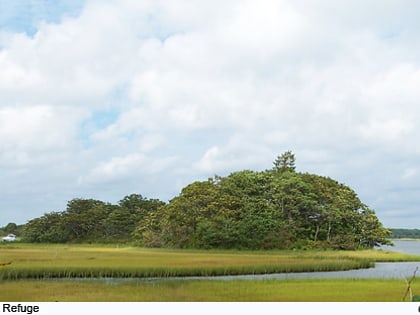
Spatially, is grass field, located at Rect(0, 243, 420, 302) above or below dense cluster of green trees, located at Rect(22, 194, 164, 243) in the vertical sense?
below

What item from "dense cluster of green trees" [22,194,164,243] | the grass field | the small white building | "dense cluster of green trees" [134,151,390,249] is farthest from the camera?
the small white building

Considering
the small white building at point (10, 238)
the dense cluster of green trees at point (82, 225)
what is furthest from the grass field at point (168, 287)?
the small white building at point (10, 238)

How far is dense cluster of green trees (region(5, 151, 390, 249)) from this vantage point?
4462 centimetres

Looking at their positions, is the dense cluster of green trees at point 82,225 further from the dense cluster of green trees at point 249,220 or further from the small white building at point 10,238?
the small white building at point 10,238

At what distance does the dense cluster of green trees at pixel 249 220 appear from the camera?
4462 cm

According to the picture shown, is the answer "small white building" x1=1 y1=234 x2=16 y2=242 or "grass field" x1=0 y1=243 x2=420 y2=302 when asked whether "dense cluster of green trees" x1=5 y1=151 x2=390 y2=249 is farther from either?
"grass field" x1=0 y1=243 x2=420 y2=302

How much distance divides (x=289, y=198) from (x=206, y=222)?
7.80m

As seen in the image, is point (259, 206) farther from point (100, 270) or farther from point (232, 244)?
point (100, 270)

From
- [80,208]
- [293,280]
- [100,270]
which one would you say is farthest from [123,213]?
[293,280]

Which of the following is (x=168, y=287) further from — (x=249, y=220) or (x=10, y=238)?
(x=10, y=238)

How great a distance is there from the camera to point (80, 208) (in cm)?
5562

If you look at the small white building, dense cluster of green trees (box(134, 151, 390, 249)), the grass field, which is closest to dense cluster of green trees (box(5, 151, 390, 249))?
dense cluster of green trees (box(134, 151, 390, 249))

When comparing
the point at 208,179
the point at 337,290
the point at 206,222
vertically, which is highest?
the point at 208,179

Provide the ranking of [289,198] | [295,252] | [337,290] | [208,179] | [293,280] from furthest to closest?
1. [208,179]
2. [289,198]
3. [295,252]
4. [293,280]
5. [337,290]
